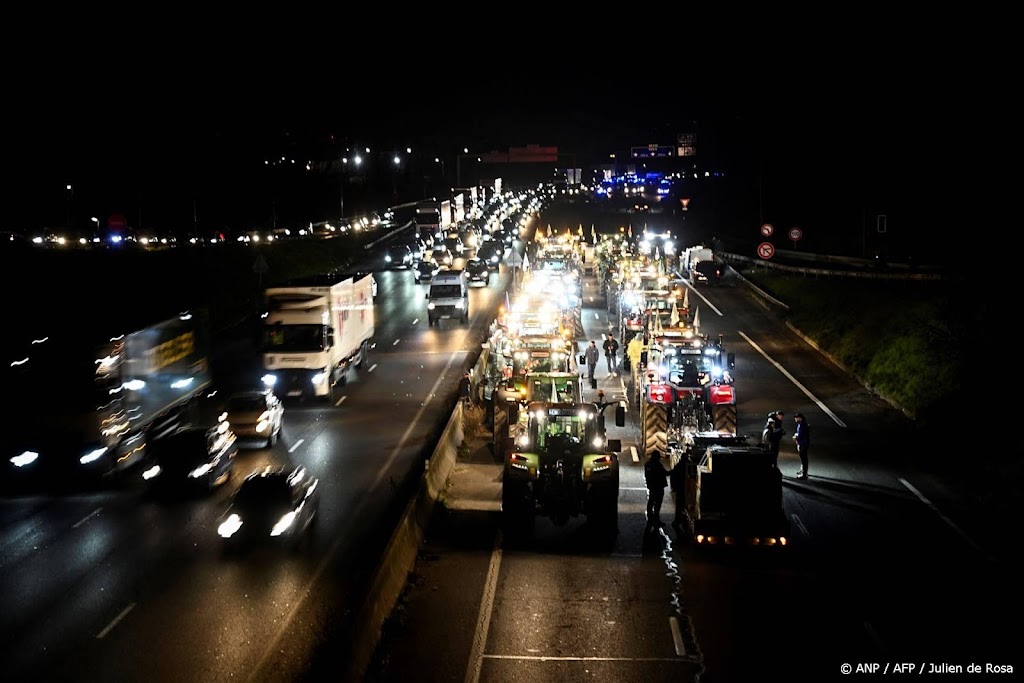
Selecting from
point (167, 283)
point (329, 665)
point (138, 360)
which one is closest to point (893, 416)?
point (138, 360)

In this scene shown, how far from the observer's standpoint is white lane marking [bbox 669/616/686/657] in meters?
13.9

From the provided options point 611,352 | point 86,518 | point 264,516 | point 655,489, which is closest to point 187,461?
point 86,518

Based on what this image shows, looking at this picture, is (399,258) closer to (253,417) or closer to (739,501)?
(253,417)

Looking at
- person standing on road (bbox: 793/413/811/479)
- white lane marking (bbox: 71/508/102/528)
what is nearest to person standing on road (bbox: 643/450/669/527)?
person standing on road (bbox: 793/413/811/479)

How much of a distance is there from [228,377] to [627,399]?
13864 millimetres

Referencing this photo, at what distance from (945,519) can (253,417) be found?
1579cm

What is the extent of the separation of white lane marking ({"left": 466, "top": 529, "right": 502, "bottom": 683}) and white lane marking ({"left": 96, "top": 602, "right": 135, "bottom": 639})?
5119 mm

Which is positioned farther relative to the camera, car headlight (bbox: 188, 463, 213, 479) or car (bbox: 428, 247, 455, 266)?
car (bbox: 428, 247, 455, 266)

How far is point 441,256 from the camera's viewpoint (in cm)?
7338

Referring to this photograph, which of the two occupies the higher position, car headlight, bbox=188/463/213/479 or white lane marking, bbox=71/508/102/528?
car headlight, bbox=188/463/213/479

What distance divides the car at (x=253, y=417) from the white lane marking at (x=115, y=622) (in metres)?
10.4

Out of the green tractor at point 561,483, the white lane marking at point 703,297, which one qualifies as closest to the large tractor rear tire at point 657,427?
the green tractor at point 561,483

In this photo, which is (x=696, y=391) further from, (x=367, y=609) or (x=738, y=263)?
(x=738, y=263)

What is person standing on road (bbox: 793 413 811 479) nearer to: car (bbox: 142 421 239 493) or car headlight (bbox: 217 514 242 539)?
car headlight (bbox: 217 514 242 539)
